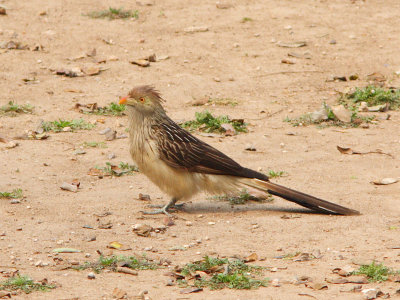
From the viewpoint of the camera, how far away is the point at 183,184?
7520 millimetres

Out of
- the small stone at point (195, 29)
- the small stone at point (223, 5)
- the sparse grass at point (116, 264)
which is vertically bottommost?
the sparse grass at point (116, 264)

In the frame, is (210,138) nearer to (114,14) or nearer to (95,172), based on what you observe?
(95,172)

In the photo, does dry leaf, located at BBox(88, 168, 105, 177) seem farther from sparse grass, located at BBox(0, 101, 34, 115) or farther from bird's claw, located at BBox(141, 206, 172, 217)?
sparse grass, located at BBox(0, 101, 34, 115)

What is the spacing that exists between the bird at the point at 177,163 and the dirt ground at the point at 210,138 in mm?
226

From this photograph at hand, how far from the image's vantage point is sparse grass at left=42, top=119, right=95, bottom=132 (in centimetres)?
958

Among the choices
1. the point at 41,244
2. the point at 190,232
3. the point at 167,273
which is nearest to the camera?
the point at 167,273

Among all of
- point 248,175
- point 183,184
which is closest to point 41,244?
point 183,184

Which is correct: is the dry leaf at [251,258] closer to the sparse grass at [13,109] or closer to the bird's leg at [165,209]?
the bird's leg at [165,209]

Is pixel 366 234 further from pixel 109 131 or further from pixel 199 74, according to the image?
pixel 199 74

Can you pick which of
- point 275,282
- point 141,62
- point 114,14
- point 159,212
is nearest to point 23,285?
point 275,282

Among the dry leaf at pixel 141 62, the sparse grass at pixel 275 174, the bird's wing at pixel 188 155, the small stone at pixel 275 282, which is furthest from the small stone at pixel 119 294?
the dry leaf at pixel 141 62

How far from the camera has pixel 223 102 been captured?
1068 centimetres

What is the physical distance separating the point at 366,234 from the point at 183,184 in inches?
70.3

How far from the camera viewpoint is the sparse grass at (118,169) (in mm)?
8461
